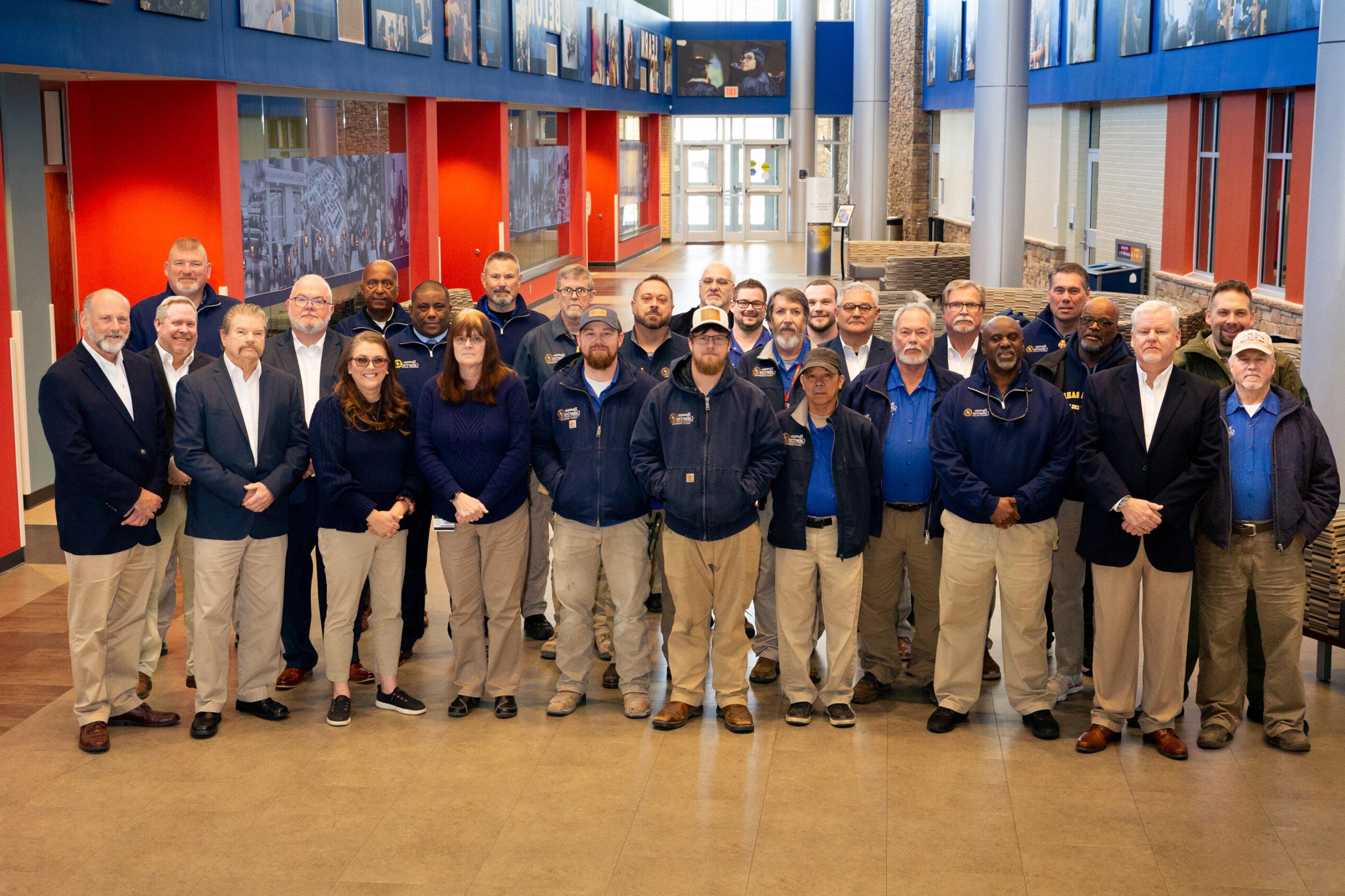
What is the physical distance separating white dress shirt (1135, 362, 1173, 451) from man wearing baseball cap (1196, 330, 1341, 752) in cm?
30

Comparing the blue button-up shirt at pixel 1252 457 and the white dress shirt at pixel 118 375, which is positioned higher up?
the white dress shirt at pixel 118 375

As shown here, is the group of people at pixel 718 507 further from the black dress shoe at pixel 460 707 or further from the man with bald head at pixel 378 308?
the man with bald head at pixel 378 308

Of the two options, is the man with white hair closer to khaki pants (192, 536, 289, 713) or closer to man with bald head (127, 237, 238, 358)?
khaki pants (192, 536, 289, 713)

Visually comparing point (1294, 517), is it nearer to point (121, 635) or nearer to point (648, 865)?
point (648, 865)

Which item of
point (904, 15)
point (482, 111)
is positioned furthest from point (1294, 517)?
point (904, 15)

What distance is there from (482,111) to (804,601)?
13.2 meters

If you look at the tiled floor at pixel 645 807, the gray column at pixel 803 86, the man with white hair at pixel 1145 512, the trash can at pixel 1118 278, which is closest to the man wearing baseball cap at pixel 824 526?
the tiled floor at pixel 645 807

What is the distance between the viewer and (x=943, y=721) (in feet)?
18.9

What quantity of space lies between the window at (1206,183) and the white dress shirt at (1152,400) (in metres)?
10.2

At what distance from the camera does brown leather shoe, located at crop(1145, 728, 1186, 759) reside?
213 inches

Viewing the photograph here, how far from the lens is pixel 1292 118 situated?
12.6 metres

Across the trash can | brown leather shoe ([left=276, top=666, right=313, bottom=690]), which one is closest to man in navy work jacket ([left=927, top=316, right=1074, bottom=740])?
brown leather shoe ([left=276, top=666, right=313, bottom=690])

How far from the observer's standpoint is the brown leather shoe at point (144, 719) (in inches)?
228

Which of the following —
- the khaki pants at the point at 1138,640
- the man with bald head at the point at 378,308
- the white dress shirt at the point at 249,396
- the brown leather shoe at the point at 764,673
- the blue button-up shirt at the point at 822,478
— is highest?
the man with bald head at the point at 378,308
